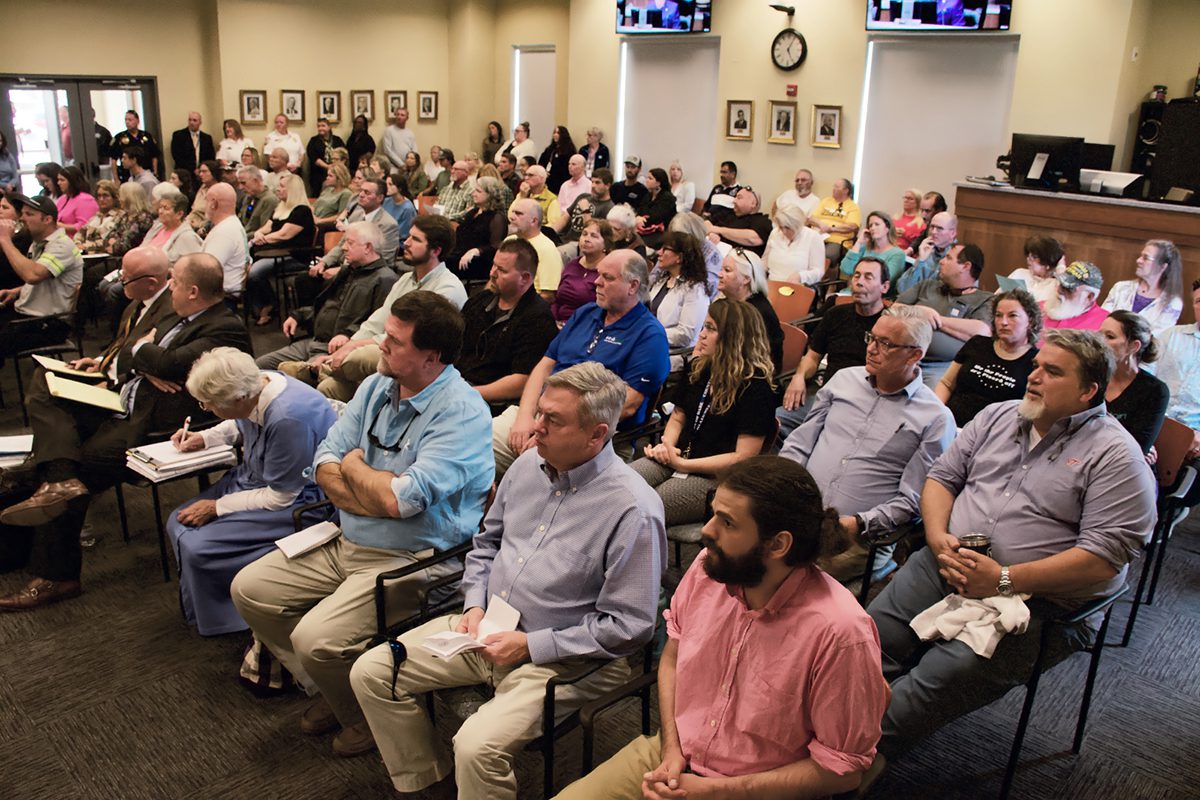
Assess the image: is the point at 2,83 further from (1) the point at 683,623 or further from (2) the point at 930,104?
(1) the point at 683,623

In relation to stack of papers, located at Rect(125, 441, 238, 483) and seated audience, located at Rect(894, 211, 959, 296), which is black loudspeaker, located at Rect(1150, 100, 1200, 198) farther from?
stack of papers, located at Rect(125, 441, 238, 483)

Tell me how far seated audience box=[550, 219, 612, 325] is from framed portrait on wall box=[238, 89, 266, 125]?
29.3ft

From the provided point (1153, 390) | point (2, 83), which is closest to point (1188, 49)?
point (1153, 390)

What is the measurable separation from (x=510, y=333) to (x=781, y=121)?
6.89 m

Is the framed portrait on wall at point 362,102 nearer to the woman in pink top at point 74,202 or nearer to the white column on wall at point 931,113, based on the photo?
the woman in pink top at point 74,202

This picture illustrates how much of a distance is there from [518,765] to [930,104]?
8331 mm

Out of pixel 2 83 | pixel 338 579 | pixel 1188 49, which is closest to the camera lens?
pixel 338 579

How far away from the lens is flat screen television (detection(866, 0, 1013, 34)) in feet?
27.5

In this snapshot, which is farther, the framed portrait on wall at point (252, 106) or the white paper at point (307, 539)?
the framed portrait on wall at point (252, 106)

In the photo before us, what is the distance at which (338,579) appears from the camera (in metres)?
2.98

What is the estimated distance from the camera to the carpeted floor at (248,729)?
108 inches

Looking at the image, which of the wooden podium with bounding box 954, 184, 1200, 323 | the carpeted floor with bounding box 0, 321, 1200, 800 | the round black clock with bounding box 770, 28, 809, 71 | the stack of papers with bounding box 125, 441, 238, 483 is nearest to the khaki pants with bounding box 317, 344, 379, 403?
the stack of papers with bounding box 125, 441, 238, 483

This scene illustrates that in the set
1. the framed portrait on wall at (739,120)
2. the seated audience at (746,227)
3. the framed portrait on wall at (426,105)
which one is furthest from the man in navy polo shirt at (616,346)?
the framed portrait on wall at (426,105)

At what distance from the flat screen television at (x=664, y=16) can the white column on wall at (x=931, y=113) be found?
83.5 inches
